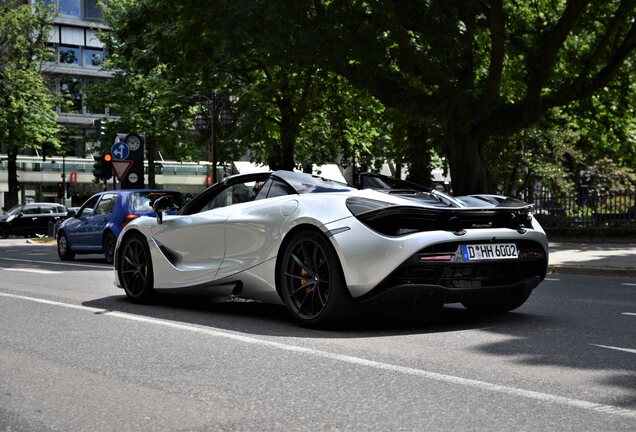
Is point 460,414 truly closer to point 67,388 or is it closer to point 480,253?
point 67,388

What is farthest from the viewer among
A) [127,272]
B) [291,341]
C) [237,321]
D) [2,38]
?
[2,38]

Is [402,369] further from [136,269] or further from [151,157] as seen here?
[151,157]

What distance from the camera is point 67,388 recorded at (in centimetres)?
541

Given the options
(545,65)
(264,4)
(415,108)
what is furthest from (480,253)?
(545,65)

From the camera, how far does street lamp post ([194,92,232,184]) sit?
103ft

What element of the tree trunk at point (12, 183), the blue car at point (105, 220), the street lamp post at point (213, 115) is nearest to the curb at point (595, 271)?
the blue car at point (105, 220)

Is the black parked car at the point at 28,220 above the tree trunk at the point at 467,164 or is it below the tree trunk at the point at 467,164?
below

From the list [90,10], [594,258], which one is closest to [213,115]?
[594,258]

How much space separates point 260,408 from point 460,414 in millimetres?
997

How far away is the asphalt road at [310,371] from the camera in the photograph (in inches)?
180

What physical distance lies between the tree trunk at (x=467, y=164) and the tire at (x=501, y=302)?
1476 cm

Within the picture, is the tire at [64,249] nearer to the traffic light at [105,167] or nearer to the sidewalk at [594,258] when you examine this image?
the traffic light at [105,167]

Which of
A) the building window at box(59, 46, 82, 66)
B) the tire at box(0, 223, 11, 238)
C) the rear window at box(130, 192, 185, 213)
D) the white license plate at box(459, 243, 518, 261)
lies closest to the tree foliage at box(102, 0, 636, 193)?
the rear window at box(130, 192, 185, 213)

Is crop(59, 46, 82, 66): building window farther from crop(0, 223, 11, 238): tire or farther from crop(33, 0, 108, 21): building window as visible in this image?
crop(0, 223, 11, 238): tire
